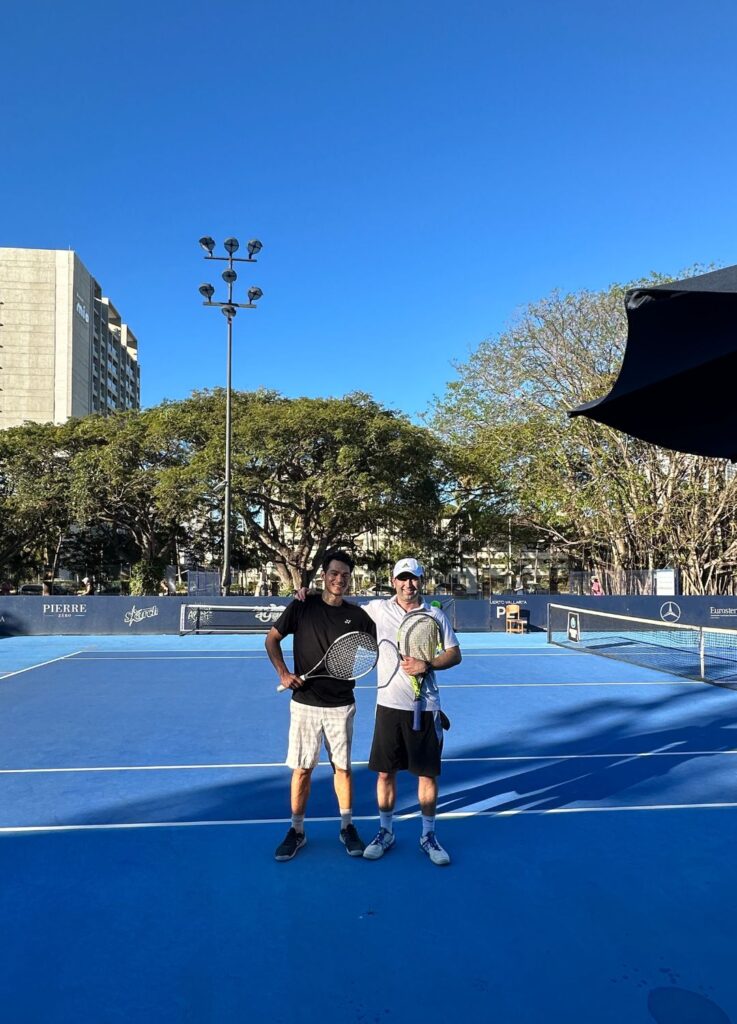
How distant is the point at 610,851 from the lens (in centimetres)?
465

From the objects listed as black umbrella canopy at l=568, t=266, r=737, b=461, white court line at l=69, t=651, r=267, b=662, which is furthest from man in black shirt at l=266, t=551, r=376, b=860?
white court line at l=69, t=651, r=267, b=662

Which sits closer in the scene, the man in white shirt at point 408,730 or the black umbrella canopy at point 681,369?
the black umbrella canopy at point 681,369

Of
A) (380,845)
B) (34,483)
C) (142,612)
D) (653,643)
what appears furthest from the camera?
(34,483)

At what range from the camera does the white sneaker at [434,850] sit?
4398 millimetres

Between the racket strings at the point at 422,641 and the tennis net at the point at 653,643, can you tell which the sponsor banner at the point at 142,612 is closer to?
the tennis net at the point at 653,643

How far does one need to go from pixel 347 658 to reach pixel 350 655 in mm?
27

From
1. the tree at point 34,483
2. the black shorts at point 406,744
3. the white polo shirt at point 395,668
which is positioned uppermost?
the tree at point 34,483

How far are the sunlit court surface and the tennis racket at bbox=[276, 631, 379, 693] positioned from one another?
120cm

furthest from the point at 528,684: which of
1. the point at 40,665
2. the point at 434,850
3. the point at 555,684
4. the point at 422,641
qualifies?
the point at 40,665

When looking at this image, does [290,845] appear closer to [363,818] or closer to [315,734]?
[315,734]

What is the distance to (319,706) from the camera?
4.57 metres

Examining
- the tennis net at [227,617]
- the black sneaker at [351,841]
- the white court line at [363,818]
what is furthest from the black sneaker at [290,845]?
the tennis net at [227,617]

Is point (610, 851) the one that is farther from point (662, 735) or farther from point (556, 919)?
point (662, 735)

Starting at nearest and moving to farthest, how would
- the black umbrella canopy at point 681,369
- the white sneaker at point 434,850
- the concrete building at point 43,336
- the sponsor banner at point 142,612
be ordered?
the black umbrella canopy at point 681,369 < the white sneaker at point 434,850 < the sponsor banner at point 142,612 < the concrete building at point 43,336
